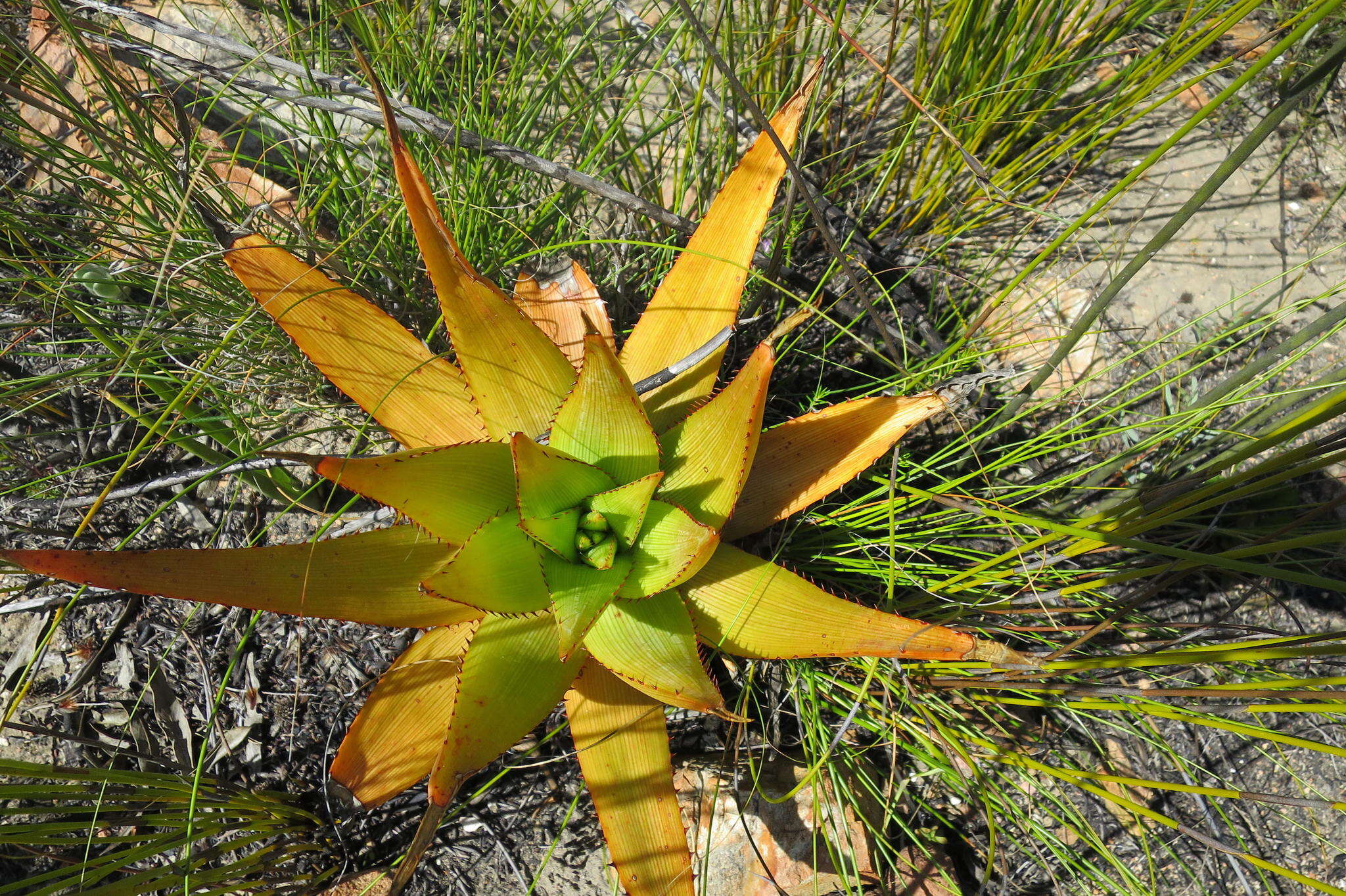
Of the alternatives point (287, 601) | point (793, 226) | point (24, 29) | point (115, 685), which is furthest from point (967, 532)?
point (24, 29)

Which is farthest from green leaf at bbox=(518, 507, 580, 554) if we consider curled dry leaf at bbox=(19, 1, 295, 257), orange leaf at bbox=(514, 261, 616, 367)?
curled dry leaf at bbox=(19, 1, 295, 257)

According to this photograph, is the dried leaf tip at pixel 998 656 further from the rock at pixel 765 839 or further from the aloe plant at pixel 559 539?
the rock at pixel 765 839

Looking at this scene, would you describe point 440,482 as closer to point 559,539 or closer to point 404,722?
point 559,539

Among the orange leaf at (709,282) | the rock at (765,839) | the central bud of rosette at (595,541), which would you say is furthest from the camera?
the rock at (765,839)

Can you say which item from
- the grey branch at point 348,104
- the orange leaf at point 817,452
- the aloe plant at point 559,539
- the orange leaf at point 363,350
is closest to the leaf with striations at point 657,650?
the aloe plant at point 559,539

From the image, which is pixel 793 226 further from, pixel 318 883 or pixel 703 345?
pixel 318 883

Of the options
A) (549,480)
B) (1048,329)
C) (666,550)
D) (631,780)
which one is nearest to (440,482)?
(549,480)
